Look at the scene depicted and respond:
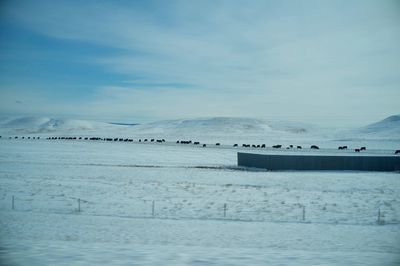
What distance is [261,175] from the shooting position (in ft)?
89.3

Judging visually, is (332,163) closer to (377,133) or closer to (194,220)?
(194,220)

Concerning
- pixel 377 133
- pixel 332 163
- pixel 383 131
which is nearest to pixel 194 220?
pixel 332 163

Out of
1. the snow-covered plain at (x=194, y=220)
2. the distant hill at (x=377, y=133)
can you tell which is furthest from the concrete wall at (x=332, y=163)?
the distant hill at (x=377, y=133)

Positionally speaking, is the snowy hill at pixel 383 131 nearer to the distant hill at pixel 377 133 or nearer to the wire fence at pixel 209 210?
the distant hill at pixel 377 133

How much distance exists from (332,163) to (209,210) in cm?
2024

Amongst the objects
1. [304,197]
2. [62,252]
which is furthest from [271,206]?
[62,252]

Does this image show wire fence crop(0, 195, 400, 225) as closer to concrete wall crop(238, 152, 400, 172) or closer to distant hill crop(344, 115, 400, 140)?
concrete wall crop(238, 152, 400, 172)

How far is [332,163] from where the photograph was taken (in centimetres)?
3159

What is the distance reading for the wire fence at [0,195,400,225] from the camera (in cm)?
1386

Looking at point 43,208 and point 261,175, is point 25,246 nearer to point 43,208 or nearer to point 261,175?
point 43,208

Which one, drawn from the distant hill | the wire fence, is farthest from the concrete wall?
the distant hill

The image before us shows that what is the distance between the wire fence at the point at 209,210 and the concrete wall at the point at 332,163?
15.4 meters

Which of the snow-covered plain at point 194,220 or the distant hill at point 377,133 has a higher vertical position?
the distant hill at point 377,133

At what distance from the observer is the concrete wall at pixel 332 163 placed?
3128cm
